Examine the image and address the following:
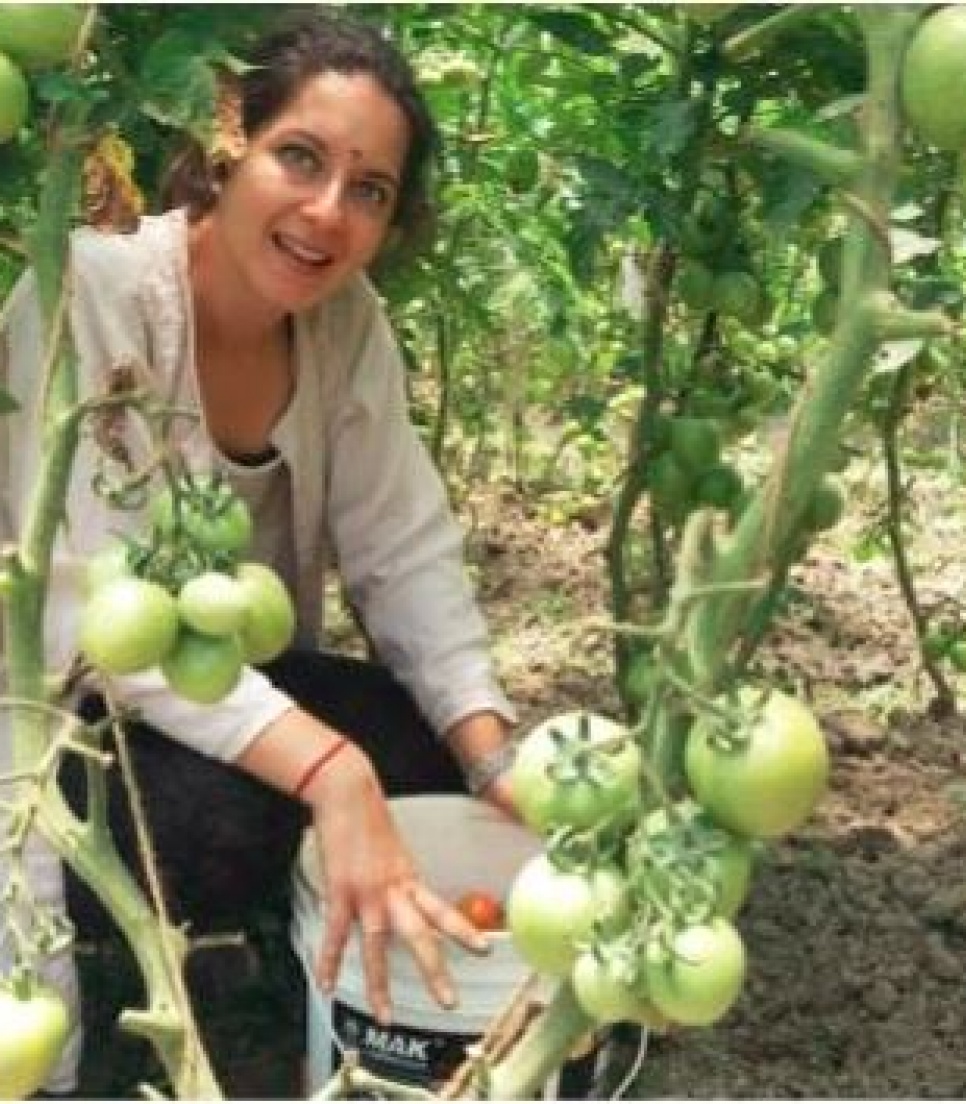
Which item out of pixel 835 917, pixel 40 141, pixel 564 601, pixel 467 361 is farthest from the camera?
pixel 467 361

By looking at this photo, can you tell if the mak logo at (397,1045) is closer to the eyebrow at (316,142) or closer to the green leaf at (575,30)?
the eyebrow at (316,142)

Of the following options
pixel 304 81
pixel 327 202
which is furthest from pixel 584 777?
pixel 304 81

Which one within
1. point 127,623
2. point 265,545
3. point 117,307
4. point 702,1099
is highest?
point 117,307

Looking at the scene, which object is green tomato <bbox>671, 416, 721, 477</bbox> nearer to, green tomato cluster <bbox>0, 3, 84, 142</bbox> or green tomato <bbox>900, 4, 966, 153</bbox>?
green tomato cluster <bbox>0, 3, 84, 142</bbox>

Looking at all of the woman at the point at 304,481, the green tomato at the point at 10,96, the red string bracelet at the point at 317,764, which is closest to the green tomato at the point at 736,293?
the woman at the point at 304,481

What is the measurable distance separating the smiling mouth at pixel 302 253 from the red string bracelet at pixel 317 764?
0.45 m

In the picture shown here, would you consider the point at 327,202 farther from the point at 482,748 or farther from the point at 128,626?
the point at 128,626

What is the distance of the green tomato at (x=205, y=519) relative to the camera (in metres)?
1.26

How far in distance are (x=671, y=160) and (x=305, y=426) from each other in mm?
514

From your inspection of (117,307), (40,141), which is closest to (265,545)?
(117,307)

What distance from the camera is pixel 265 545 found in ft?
7.24

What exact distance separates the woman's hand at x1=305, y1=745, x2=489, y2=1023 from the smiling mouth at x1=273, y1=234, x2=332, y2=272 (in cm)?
47

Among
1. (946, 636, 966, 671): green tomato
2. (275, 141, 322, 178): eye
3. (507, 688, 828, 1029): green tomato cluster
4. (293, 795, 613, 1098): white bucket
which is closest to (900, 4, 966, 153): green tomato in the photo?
(507, 688, 828, 1029): green tomato cluster

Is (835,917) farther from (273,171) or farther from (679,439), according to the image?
(273,171)
